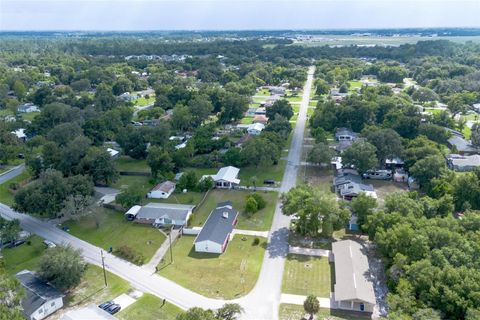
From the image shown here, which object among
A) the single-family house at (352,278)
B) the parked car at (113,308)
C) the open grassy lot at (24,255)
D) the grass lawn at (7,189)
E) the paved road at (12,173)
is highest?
the single-family house at (352,278)

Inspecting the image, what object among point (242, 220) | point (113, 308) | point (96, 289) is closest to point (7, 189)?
point (96, 289)

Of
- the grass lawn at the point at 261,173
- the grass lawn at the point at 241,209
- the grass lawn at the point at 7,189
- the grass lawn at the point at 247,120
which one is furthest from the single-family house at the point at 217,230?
the grass lawn at the point at 247,120

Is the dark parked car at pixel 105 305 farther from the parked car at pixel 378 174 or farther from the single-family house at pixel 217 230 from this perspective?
the parked car at pixel 378 174

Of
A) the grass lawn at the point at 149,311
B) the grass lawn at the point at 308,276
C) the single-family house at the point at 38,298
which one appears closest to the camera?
the single-family house at the point at 38,298

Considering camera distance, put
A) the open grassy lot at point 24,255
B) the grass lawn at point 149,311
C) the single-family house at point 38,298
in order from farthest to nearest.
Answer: the open grassy lot at point 24,255, the grass lawn at point 149,311, the single-family house at point 38,298

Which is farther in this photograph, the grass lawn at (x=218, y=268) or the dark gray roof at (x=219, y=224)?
the dark gray roof at (x=219, y=224)

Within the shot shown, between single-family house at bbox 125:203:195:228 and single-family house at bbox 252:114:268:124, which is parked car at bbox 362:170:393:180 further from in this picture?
single-family house at bbox 252:114:268:124

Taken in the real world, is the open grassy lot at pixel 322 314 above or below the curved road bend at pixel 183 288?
above

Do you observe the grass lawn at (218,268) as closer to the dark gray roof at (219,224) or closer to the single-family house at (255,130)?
the dark gray roof at (219,224)
